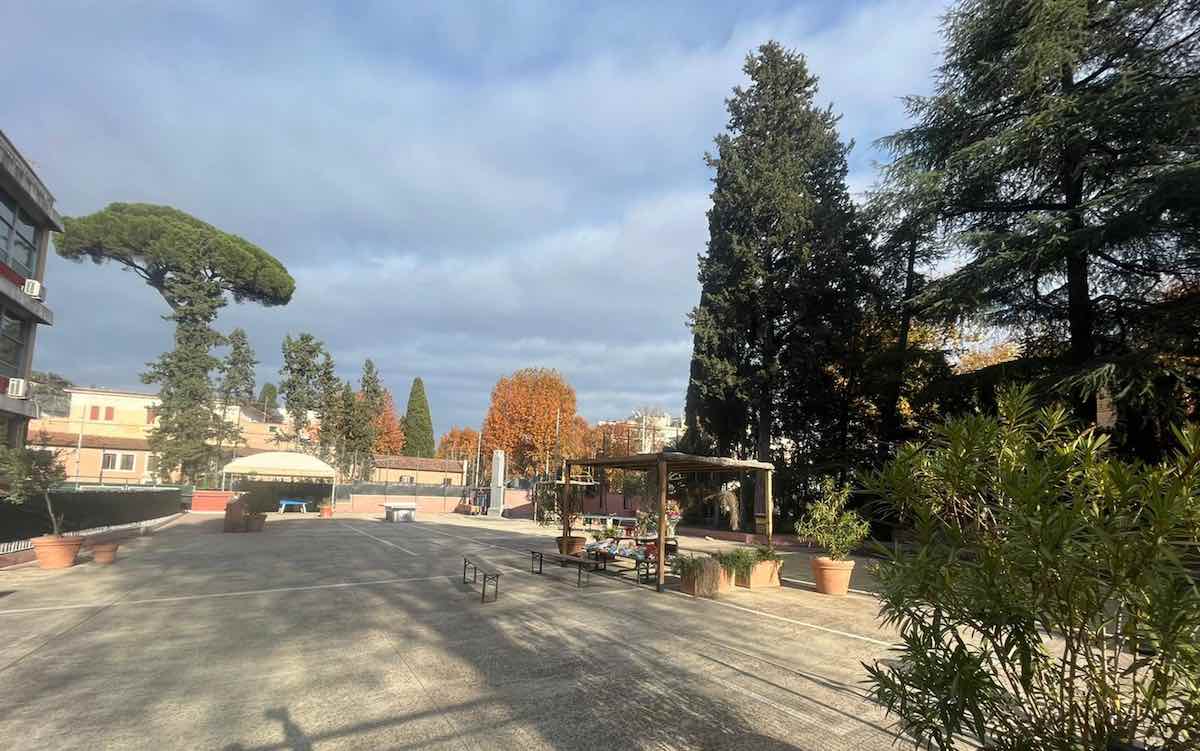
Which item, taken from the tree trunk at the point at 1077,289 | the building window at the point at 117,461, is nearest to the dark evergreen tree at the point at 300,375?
the building window at the point at 117,461

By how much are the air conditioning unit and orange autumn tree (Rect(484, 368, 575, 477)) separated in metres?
31.7

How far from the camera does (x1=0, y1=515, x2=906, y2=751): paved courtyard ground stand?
14.7 feet

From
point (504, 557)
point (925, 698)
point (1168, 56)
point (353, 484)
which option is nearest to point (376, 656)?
point (925, 698)

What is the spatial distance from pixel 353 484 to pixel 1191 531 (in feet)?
133

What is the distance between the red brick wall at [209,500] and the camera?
103 feet

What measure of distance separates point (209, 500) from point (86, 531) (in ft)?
52.8

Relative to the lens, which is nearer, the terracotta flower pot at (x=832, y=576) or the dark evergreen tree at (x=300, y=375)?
the terracotta flower pot at (x=832, y=576)

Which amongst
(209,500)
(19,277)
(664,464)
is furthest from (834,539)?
(209,500)

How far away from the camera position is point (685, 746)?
4.32 metres

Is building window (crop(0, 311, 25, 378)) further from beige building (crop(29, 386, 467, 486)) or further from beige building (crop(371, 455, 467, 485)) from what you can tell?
beige building (crop(371, 455, 467, 485))

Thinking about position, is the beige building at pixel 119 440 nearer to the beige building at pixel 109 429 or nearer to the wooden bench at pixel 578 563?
the beige building at pixel 109 429

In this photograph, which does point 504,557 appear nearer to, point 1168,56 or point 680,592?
point 680,592

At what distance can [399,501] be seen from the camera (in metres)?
38.5

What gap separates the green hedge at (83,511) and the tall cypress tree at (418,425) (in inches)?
1659
